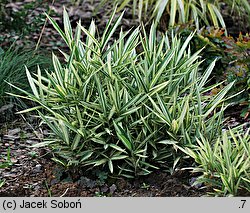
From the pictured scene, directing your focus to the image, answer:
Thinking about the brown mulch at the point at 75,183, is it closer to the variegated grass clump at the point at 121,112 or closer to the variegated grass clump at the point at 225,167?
the variegated grass clump at the point at 121,112

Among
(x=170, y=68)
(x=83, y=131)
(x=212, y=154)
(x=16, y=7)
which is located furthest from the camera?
(x=16, y=7)

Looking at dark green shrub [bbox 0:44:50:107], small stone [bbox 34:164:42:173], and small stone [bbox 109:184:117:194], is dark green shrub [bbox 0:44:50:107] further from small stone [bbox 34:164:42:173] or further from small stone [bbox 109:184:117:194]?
small stone [bbox 109:184:117:194]

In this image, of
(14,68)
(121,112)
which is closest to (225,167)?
(121,112)

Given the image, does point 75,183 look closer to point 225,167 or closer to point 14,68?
point 225,167

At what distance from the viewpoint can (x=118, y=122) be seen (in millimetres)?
3617

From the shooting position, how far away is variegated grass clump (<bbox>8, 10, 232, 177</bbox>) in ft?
11.8

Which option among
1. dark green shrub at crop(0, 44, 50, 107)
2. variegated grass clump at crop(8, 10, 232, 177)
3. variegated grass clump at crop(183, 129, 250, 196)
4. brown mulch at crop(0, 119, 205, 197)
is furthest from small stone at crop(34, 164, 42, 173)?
variegated grass clump at crop(183, 129, 250, 196)

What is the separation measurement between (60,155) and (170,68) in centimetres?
84

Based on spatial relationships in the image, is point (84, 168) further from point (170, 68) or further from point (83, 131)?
point (170, 68)

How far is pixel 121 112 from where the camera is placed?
3.63m

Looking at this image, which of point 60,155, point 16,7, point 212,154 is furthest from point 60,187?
point 16,7

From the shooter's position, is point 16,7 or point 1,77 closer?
point 1,77

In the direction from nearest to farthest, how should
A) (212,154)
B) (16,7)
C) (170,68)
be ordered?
(212,154) → (170,68) → (16,7)

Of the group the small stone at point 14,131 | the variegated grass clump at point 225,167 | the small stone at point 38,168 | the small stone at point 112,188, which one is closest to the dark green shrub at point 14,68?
the small stone at point 14,131
